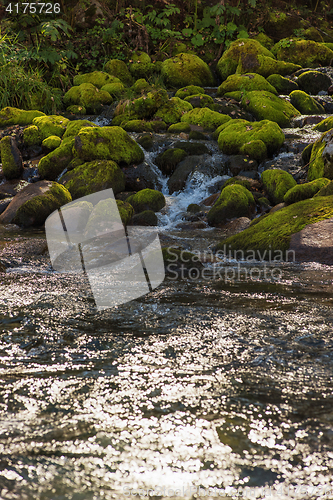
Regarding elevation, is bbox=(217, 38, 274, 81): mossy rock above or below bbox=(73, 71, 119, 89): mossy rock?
above

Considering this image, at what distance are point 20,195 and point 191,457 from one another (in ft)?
21.8

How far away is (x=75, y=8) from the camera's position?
16094mm

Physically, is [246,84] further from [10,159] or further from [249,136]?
[10,159]

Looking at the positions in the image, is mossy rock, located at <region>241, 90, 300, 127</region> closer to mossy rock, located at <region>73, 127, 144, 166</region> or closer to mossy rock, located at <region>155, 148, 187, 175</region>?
mossy rock, located at <region>155, 148, 187, 175</region>

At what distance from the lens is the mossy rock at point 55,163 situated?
28.5ft

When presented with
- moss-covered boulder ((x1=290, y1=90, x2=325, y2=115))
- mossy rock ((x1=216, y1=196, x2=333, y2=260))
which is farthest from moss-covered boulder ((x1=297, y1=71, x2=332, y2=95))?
mossy rock ((x1=216, y1=196, x2=333, y2=260))

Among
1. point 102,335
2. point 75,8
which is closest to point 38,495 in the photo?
point 102,335

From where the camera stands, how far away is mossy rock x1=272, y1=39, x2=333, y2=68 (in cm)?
1521

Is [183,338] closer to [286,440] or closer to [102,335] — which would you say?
[102,335]

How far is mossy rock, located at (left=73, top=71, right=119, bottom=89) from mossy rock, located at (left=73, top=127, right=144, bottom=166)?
590cm

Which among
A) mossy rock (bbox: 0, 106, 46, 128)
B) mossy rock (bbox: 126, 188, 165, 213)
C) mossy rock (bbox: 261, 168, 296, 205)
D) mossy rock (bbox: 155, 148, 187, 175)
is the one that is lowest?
mossy rock (bbox: 126, 188, 165, 213)

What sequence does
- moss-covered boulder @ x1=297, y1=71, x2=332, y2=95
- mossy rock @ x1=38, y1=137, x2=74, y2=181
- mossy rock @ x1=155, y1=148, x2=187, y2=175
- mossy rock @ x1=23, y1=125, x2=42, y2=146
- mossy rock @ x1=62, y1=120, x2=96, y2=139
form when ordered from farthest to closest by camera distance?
moss-covered boulder @ x1=297, y1=71, x2=332, y2=95 → mossy rock @ x1=23, y1=125, x2=42, y2=146 → mossy rock @ x1=62, y1=120, x2=96, y2=139 → mossy rock @ x1=155, y1=148, x2=187, y2=175 → mossy rock @ x1=38, y1=137, x2=74, y2=181

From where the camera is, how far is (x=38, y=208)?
22.5 feet

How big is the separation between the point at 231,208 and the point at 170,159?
8.72 ft
